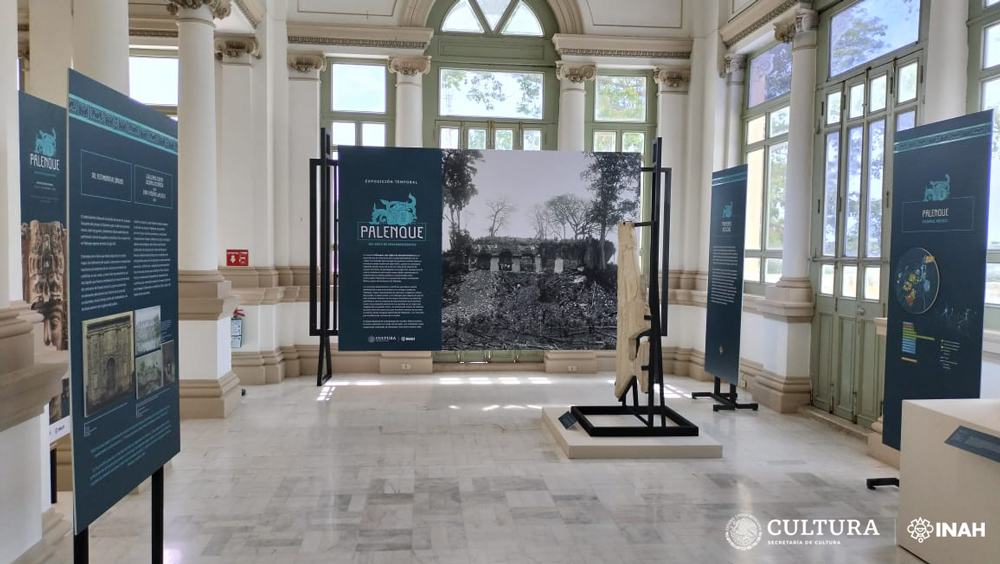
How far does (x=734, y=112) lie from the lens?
31.5 ft

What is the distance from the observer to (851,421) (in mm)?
6980

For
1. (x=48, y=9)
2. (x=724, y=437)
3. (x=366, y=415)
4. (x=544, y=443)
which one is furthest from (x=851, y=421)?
(x=48, y=9)

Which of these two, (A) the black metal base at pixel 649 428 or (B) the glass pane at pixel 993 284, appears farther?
(A) the black metal base at pixel 649 428

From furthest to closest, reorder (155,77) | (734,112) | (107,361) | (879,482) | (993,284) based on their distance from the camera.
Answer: (734,112) < (155,77) < (993,284) < (879,482) < (107,361)

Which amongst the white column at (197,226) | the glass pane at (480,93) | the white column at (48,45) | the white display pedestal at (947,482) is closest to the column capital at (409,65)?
the glass pane at (480,93)

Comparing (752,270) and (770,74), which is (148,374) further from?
(770,74)

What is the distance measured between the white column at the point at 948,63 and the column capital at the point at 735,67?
12.8 feet

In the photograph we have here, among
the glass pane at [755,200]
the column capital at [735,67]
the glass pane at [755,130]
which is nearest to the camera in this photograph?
the glass pane at [755,200]

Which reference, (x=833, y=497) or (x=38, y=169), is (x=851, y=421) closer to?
(x=833, y=497)

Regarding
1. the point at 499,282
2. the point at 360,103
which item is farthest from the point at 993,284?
the point at 360,103

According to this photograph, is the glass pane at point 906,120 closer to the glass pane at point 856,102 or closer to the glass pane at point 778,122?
the glass pane at point 856,102

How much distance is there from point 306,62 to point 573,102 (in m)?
3.91

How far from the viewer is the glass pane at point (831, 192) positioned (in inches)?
290

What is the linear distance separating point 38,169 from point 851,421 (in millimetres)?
7397
